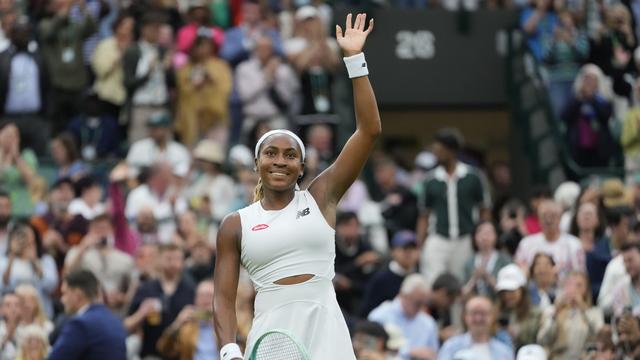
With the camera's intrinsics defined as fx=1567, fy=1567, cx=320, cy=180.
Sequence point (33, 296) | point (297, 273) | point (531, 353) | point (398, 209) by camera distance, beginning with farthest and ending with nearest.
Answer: point (398, 209) < point (33, 296) < point (531, 353) < point (297, 273)

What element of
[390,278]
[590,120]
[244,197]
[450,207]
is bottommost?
[390,278]

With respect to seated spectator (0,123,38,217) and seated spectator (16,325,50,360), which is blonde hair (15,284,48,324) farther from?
seated spectator (0,123,38,217)

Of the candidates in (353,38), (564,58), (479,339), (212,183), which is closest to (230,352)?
(353,38)

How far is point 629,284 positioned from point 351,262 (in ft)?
10.5

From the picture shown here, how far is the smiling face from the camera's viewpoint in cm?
666

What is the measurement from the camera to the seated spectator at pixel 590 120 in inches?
657

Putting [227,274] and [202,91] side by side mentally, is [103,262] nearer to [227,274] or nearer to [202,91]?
[202,91]

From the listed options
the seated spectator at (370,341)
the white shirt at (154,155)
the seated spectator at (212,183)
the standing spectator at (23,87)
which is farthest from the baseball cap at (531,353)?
the standing spectator at (23,87)

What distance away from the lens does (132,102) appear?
16484 mm

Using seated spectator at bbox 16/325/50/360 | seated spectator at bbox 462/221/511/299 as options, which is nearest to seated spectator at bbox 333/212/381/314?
seated spectator at bbox 462/221/511/299

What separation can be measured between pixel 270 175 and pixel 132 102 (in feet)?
32.8

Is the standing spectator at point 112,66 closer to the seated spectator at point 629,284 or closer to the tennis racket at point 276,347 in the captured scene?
the seated spectator at point 629,284

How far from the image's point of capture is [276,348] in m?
6.29

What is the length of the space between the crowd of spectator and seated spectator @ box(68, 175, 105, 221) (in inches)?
0.8
